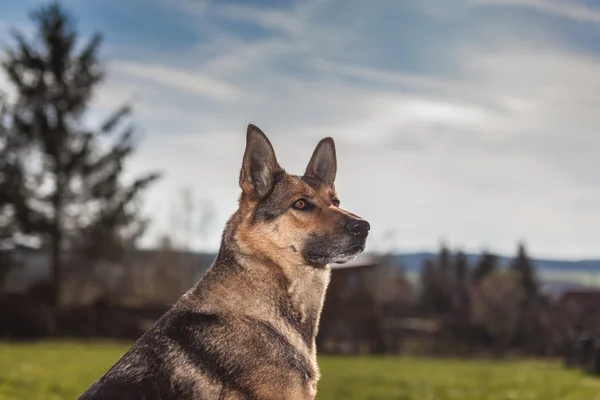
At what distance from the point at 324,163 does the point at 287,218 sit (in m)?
0.66

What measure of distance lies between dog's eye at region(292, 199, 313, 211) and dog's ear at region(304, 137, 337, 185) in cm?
37

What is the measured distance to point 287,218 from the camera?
5.19m

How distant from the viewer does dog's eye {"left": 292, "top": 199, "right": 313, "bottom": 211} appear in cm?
524

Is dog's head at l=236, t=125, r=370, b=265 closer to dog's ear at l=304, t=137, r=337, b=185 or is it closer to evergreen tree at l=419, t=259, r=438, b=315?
dog's ear at l=304, t=137, r=337, b=185

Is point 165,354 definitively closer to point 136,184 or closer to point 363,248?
point 363,248

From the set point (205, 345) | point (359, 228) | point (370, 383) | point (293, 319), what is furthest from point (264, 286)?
point (370, 383)

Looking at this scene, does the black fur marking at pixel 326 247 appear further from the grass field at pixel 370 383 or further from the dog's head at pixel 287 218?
the grass field at pixel 370 383

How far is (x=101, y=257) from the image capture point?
127 ft

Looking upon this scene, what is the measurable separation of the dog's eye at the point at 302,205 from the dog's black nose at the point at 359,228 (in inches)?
15.2

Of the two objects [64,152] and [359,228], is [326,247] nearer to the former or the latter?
[359,228]

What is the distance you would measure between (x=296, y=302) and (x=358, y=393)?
9152mm

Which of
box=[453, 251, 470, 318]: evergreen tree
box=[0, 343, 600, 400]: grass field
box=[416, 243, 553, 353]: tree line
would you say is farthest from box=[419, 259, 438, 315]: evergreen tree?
box=[0, 343, 600, 400]: grass field

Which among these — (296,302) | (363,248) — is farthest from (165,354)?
(363,248)

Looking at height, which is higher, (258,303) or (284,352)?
(258,303)
